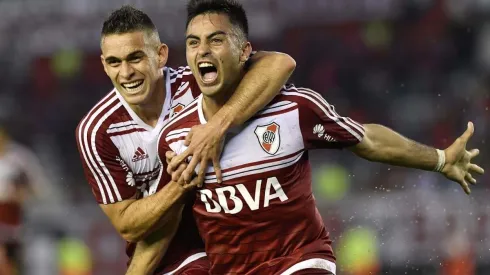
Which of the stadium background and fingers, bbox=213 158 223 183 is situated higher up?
fingers, bbox=213 158 223 183

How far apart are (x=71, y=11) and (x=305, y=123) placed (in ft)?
32.8

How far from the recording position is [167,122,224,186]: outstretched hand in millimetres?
4562

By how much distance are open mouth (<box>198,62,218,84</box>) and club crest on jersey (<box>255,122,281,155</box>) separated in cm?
31

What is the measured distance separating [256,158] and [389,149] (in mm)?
657

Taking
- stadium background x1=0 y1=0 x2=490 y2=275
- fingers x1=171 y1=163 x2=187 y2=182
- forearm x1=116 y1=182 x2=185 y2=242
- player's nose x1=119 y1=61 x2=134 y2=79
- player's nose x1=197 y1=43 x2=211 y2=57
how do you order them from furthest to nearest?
stadium background x1=0 y1=0 x2=490 y2=275
player's nose x1=119 y1=61 x2=134 y2=79
forearm x1=116 y1=182 x2=185 y2=242
fingers x1=171 y1=163 x2=187 y2=182
player's nose x1=197 y1=43 x2=211 y2=57

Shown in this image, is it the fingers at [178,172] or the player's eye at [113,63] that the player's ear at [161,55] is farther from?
the fingers at [178,172]

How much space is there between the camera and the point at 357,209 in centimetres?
1059

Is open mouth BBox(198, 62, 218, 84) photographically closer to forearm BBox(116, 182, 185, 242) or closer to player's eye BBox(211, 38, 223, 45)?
player's eye BBox(211, 38, 223, 45)

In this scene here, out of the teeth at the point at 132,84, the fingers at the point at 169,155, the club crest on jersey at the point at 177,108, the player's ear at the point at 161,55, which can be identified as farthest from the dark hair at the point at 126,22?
the fingers at the point at 169,155

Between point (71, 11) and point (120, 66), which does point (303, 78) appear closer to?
point (71, 11)

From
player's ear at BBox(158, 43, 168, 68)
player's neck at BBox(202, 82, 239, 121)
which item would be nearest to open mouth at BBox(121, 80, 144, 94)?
player's ear at BBox(158, 43, 168, 68)

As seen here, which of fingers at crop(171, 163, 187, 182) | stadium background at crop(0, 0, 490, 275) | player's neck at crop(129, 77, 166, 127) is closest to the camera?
fingers at crop(171, 163, 187, 182)

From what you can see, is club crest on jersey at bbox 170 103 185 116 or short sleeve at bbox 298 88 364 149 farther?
club crest on jersey at bbox 170 103 185 116

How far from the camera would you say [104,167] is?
16.6 feet
